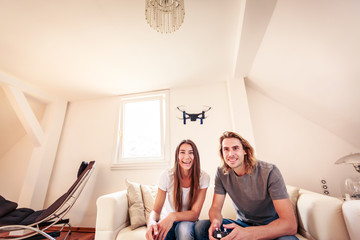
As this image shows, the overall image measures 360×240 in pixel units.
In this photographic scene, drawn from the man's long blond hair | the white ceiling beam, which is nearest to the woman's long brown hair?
the man's long blond hair

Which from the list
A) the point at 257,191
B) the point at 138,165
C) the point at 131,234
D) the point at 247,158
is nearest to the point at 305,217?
the point at 257,191

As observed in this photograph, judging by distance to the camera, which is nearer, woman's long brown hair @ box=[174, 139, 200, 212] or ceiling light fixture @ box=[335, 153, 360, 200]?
woman's long brown hair @ box=[174, 139, 200, 212]

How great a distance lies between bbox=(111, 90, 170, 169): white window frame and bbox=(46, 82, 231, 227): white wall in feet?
0.27

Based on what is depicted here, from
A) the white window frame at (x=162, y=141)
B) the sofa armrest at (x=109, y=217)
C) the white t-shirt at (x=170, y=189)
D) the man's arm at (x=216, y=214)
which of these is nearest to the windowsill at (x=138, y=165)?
the white window frame at (x=162, y=141)

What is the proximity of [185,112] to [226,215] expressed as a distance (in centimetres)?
156

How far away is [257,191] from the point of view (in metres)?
1.00

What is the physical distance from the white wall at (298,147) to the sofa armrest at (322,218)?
1069 mm

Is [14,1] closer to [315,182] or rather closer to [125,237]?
[125,237]

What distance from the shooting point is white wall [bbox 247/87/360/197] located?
1.90 m

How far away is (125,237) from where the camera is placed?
1246 millimetres

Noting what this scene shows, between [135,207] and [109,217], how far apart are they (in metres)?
0.30

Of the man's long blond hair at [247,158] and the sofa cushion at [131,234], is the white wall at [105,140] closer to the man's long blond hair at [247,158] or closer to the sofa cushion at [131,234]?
the sofa cushion at [131,234]

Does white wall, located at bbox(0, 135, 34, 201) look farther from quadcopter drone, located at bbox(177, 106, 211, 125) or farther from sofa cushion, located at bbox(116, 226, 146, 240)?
quadcopter drone, located at bbox(177, 106, 211, 125)

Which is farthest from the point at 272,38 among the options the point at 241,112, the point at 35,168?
the point at 35,168
